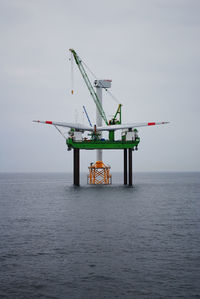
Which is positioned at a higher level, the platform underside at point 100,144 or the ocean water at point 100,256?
the platform underside at point 100,144

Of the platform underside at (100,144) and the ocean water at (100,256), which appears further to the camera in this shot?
the platform underside at (100,144)

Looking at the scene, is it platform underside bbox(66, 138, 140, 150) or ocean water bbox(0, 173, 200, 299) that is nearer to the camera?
ocean water bbox(0, 173, 200, 299)

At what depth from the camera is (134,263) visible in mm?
23266

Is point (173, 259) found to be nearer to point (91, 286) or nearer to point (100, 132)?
point (91, 286)

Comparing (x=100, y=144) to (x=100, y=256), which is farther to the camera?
(x=100, y=144)

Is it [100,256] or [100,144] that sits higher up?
[100,144]

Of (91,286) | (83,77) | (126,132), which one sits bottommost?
(91,286)

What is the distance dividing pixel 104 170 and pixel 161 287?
8631 cm

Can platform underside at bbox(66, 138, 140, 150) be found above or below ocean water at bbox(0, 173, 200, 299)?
above

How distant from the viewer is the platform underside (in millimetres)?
86125

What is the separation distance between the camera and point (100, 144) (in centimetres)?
8606

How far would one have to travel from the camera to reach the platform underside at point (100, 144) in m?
86.1

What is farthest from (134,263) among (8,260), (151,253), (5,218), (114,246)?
(5,218)

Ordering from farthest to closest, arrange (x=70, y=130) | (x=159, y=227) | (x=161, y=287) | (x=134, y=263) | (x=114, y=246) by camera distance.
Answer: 1. (x=70, y=130)
2. (x=159, y=227)
3. (x=114, y=246)
4. (x=134, y=263)
5. (x=161, y=287)
